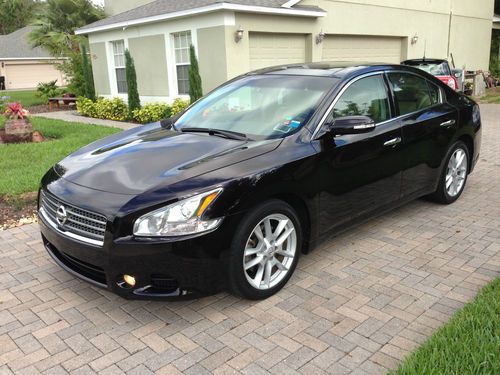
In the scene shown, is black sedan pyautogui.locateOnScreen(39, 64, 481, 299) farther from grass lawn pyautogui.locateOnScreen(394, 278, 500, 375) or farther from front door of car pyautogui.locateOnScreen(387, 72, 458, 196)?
grass lawn pyautogui.locateOnScreen(394, 278, 500, 375)

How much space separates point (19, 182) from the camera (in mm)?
6430

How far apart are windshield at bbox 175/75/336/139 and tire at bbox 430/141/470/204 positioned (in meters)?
2.10

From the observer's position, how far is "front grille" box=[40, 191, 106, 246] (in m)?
3.10

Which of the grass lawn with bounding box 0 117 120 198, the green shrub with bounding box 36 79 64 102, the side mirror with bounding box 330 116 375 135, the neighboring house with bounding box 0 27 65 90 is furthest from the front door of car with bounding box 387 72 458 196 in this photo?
the neighboring house with bounding box 0 27 65 90

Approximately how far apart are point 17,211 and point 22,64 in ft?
138

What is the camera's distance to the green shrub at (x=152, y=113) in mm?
13180

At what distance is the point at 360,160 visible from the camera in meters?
4.12

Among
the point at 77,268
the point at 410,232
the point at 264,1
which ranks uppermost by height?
the point at 264,1

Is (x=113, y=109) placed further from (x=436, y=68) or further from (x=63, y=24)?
(x=63, y=24)

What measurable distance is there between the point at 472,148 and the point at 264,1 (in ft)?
28.4

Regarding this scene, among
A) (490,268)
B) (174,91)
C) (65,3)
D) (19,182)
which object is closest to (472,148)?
(490,268)

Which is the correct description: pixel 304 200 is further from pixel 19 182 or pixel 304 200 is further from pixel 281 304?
pixel 19 182

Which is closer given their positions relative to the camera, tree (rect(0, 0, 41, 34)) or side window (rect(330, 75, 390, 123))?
side window (rect(330, 75, 390, 123))

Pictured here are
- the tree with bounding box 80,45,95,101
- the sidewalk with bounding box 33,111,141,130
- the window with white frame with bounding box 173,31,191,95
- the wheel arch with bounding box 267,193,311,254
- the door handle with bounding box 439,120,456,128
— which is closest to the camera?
the wheel arch with bounding box 267,193,311,254
